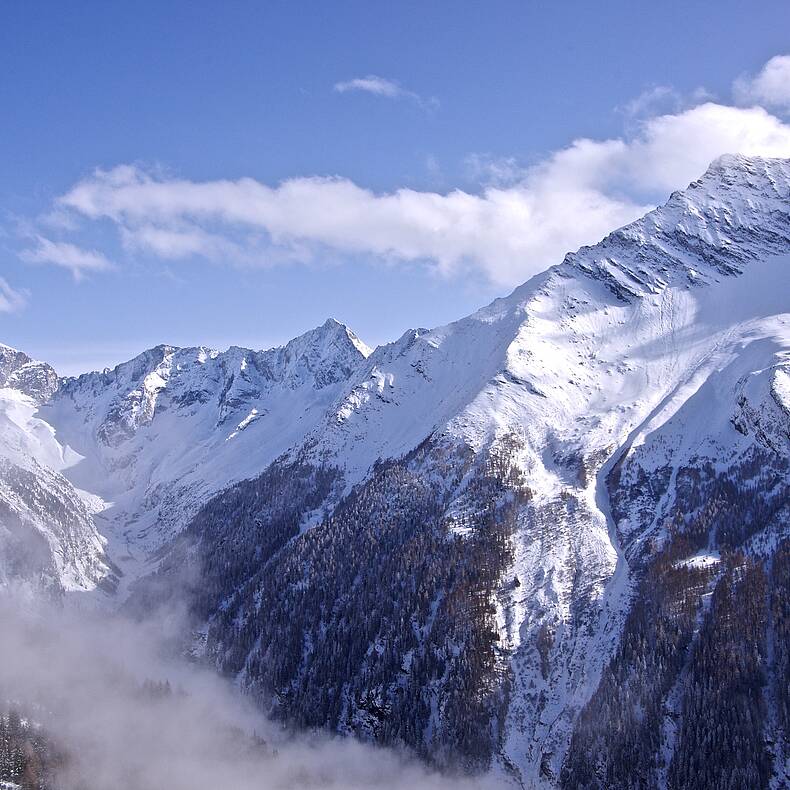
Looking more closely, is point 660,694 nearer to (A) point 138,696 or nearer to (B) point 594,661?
(B) point 594,661

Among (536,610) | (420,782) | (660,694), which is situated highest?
(536,610)

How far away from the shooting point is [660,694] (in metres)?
151

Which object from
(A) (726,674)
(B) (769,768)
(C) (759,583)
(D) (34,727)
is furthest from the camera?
(D) (34,727)

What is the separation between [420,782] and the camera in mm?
155500

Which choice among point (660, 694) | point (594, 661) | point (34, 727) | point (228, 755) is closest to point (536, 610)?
point (594, 661)

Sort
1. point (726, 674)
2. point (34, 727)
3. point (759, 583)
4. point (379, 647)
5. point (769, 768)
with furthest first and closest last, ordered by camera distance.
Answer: point (379, 647) < point (34, 727) < point (759, 583) < point (726, 674) < point (769, 768)

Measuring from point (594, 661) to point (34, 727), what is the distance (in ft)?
453

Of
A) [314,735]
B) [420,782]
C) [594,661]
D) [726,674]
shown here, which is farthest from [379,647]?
[726,674]

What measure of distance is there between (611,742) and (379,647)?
2558 inches

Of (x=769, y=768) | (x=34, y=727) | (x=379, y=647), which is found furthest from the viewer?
(x=379, y=647)

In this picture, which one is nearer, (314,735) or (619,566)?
(314,735)

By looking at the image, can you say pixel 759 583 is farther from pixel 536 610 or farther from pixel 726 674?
pixel 536 610

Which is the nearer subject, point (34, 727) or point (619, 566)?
point (34, 727)

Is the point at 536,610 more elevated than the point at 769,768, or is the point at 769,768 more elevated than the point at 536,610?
the point at 536,610
